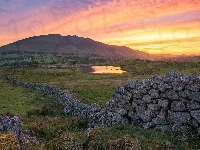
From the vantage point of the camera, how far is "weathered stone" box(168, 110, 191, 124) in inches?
593

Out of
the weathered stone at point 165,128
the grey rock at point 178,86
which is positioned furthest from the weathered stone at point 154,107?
the grey rock at point 178,86

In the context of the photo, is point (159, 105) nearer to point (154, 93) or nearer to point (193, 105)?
point (154, 93)

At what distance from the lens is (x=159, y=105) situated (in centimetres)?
1636

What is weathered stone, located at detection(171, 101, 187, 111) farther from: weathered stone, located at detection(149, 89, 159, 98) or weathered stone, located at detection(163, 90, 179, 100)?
weathered stone, located at detection(149, 89, 159, 98)

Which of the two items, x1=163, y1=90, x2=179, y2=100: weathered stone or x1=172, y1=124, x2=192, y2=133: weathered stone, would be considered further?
x1=163, y1=90, x2=179, y2=100: weathered stone

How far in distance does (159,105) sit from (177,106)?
46.9 inches

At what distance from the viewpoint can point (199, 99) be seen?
48.2 ft

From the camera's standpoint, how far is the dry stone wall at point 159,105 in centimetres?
1499

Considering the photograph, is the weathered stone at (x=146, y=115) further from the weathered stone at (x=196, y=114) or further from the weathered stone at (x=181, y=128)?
the weathered stone at (x=196, y=114)

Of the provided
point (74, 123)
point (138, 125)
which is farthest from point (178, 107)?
point (74, 123)

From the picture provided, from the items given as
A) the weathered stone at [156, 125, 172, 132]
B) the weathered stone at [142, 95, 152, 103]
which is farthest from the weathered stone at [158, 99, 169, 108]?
the weathered stone at [156, 125, 172, 132]

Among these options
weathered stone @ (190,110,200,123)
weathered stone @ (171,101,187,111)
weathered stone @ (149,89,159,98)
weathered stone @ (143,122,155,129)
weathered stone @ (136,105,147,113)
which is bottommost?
weathered stone @ (143,122,155,129)

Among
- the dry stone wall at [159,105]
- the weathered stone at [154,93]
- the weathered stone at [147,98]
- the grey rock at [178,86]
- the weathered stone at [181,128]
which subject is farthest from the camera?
the weathered stone at [147,98]

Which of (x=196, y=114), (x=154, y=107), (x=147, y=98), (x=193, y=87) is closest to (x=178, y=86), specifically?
(x=193, y=87)
